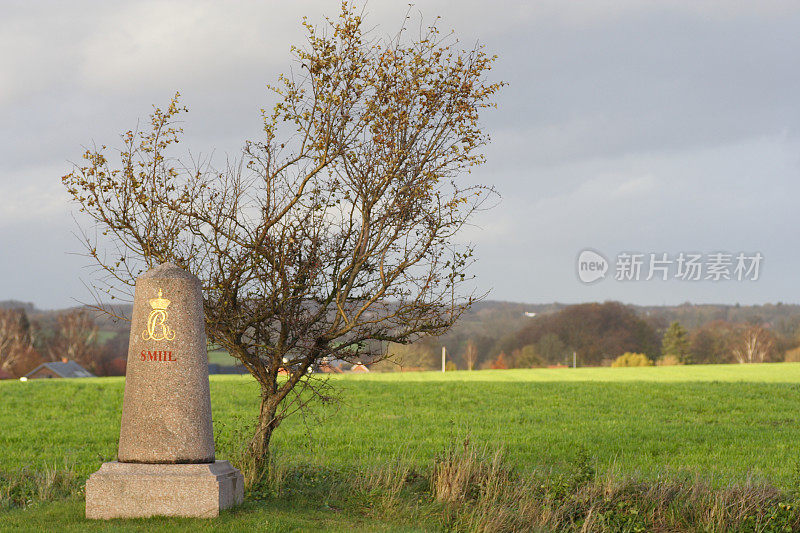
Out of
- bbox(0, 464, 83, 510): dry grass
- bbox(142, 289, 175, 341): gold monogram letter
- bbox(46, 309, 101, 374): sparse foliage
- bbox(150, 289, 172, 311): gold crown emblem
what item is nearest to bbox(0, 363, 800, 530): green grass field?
bbox(0, 464, 83, 510): dry grass

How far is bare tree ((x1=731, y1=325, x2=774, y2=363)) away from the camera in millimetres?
89750

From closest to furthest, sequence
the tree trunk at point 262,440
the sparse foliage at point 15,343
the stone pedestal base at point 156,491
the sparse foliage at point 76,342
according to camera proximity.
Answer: the stone pedestal base at point 156,491 → the tree trunk at point 262,440 → the sparse foliage at point 15,343 → the sparse foliage at point 76,342

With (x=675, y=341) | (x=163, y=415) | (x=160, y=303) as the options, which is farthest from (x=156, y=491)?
(x=675, y=341)

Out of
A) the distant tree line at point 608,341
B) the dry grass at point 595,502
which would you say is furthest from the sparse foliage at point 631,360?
the dry grass at point 595,502

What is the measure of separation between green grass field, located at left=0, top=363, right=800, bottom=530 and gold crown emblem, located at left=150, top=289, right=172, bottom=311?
7.69 feet

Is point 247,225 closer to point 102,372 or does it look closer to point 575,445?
point 575,445

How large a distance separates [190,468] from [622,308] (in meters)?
83.8

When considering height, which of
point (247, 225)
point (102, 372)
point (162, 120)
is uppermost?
point (162, 120)

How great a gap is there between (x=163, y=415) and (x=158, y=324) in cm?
103

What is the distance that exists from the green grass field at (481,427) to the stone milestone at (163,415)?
0.42m

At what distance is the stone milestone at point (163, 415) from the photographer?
9016 mm

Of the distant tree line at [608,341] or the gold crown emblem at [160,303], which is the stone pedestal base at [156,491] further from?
the distant tree line at [608,341]

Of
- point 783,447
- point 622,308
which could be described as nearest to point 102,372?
point 622,308

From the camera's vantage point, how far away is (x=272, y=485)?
10406 millimetres
